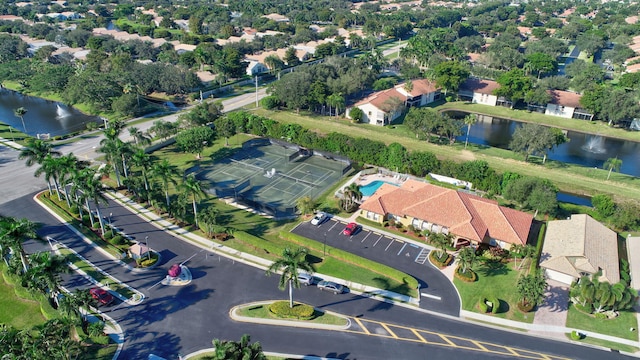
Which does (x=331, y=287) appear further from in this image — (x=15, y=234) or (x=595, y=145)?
(x=595, y=145)

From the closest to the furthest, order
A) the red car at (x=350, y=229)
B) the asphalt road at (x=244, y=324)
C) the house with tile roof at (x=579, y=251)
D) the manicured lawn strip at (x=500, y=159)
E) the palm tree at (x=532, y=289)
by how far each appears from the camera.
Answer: the asphalt road at (x=244, y=324) < the palm tree at (x=532, y=289) < the house with tile roof at (x=579, y=251) < the red car at (x=350, y=229) < the manicured lawn strip at (x=500, y=159)

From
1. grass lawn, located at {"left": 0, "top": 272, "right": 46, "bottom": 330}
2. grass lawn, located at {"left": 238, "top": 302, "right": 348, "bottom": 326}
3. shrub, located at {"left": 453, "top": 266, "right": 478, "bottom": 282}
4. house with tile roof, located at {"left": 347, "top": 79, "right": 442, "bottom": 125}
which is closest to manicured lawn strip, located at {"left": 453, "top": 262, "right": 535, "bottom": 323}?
shrub, located at {"left": 453, "top": 266, "right": 478, "bottom": 282}

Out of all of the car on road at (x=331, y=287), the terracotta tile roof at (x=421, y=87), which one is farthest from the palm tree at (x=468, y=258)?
the terracotta tile roof at (x=421, y=87)

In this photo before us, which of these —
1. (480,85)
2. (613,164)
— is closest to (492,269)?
(613,164)

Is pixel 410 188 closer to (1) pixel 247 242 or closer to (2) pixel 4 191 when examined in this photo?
(1) pixel 247 242

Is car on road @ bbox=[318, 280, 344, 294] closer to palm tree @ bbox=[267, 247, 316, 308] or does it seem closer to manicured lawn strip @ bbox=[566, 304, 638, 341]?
palm tree @ bbox=[267, 247, 316, 308]

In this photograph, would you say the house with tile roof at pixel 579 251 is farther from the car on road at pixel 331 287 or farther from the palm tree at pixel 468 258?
the car on road at pixel 331 287

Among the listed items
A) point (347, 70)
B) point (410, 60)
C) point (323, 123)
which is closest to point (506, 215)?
point (323, 123)

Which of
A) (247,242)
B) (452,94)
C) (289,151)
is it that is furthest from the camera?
(452,94)
